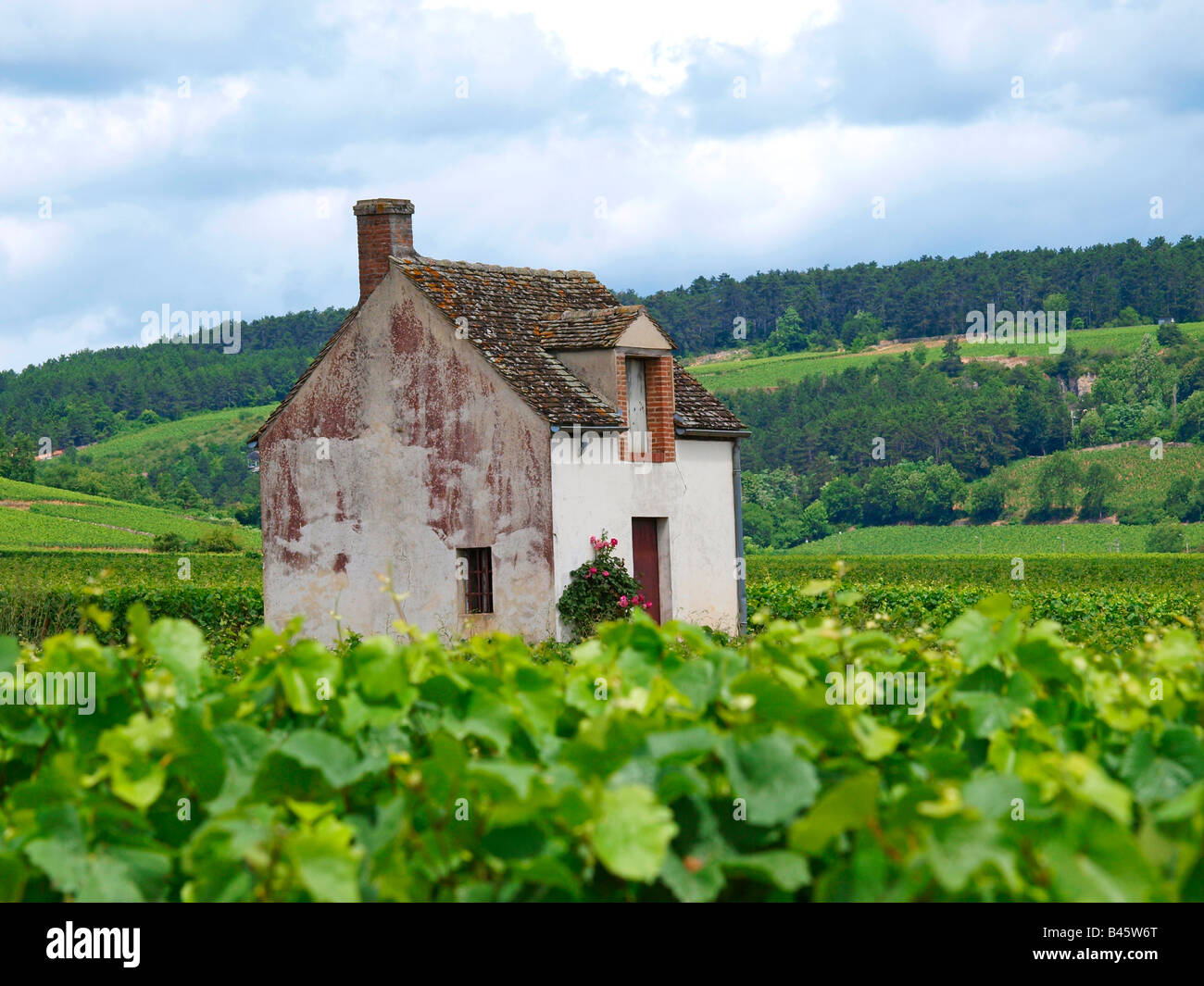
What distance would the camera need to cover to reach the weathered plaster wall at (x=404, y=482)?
24.8 metres

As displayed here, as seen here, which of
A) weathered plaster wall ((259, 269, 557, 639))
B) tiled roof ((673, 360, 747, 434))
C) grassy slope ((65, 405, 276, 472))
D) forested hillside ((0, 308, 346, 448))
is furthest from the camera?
forested hillside ((0, 308, 346, 448))

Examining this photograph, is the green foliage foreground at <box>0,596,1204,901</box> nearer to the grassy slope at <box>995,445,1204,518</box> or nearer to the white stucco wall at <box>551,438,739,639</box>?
the white stucco wall at <box>551,438,739,639</box>

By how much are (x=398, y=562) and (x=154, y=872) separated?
925 inches

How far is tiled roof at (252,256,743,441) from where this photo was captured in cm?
2523

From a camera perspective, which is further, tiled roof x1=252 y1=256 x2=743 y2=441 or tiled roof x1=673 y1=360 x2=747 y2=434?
tiled roof x1=673 y1=360 x2=747 y2=434

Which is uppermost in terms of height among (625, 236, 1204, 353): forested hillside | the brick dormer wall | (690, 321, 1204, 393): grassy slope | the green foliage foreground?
(625, 236, 1204, 353): forested hillside

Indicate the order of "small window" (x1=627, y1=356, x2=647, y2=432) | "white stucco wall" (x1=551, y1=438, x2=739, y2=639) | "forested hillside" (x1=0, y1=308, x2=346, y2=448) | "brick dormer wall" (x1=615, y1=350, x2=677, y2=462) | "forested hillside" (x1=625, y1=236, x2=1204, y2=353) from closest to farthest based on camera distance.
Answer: "white stucco wall" (x1=551, y1=438, x2=739, y2=639)
"small window" (x1=627, y1=356, x2=647, y2=432)
"brick dormer wall" (x1=615, y1=350, x2=677, y2=462)
"forested hillside" (x1=625, y1=236, x2=1204, y2=353)
"forested hillside" (x1=0, y1=308, x2=346, y2=448)

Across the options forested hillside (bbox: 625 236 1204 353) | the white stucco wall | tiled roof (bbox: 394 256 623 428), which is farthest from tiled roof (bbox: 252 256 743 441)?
forested hillside (bbox: 625 236 1204 353)

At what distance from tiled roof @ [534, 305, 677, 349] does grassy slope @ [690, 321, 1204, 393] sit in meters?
108

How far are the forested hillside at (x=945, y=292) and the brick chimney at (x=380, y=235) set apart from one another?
120569 mm

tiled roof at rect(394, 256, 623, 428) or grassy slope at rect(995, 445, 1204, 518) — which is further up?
tiled roof at rect(394, 256, 623, 428)

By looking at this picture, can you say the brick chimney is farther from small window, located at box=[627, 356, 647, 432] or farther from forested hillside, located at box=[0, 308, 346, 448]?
forested hillside, located at box=[0, 308, 346, 448]

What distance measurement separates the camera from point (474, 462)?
998 inches
